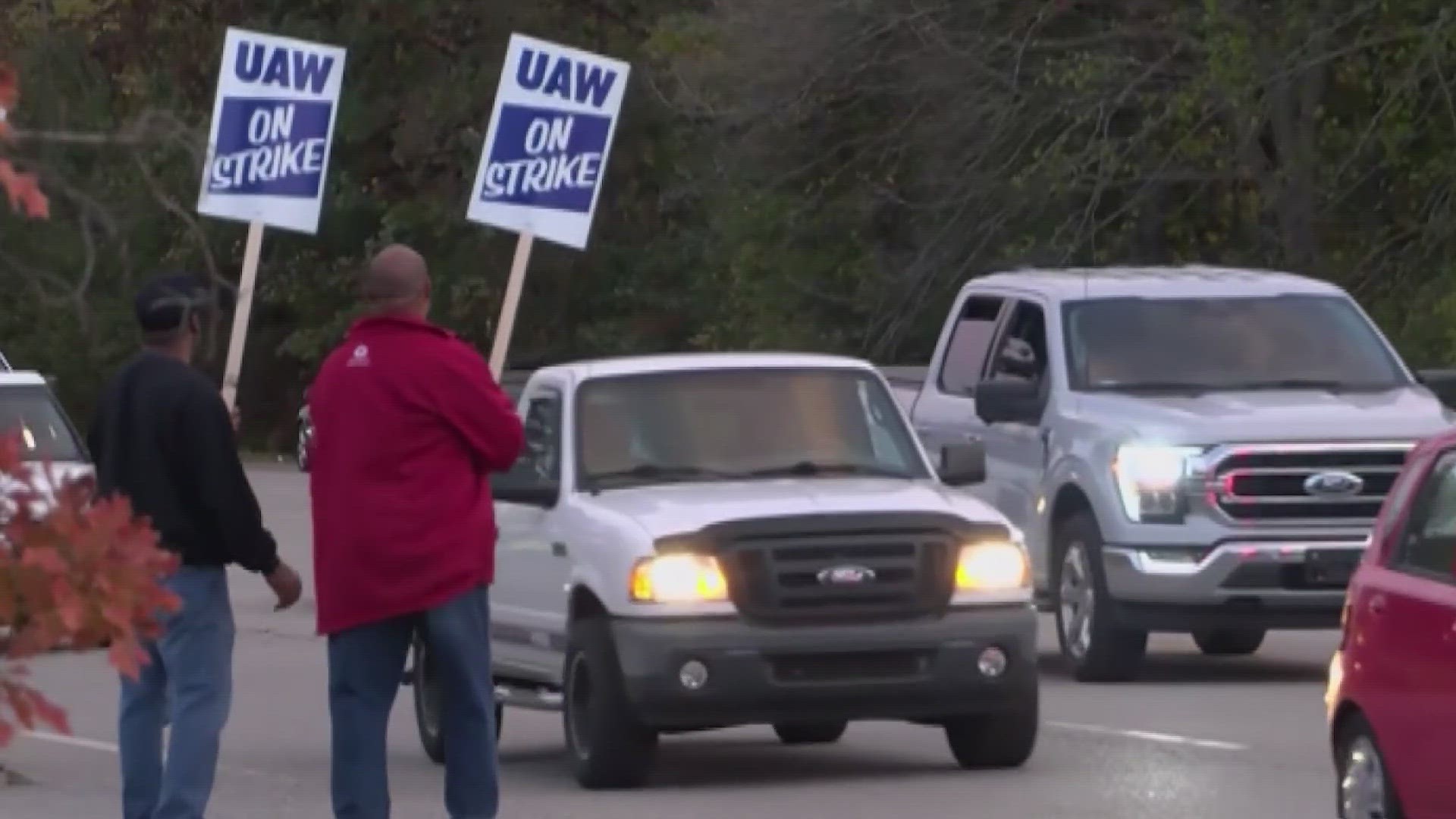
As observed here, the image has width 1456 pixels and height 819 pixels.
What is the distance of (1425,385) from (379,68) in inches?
1427

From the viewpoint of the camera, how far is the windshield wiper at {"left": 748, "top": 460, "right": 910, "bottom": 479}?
12.8m

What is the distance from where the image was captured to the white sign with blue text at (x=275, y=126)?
61.8 feet

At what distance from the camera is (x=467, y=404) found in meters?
9.37

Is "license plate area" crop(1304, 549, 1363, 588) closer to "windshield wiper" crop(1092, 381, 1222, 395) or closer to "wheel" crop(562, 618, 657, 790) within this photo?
"windshield wiper" crop(1092, 381, 1222, 395)

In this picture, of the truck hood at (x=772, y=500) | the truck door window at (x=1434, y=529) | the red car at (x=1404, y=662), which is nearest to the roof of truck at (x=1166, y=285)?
the truck hood at (x=772, y=500)

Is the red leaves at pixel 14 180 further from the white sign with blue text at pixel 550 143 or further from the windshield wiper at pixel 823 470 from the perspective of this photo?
the white sign with blue text at pixel 550 143

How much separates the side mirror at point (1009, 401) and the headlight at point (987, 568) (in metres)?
4.16

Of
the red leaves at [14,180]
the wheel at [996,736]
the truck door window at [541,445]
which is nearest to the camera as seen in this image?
the red leaves at [14,180]

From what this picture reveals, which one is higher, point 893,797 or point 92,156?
point 92,156

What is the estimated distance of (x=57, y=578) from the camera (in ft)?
13.2

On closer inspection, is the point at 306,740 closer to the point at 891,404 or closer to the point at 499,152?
the point at 891,404

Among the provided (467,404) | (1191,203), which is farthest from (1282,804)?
(1191,203)

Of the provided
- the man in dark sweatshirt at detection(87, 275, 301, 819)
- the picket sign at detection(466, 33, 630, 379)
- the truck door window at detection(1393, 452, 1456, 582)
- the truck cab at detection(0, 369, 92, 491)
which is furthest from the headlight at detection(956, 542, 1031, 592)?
the truck cab at detection(0, 369, 92, 491)

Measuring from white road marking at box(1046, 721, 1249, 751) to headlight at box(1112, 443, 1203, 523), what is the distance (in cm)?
164
